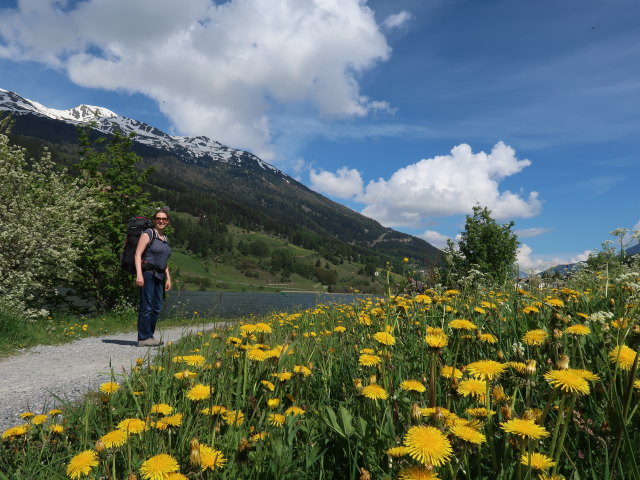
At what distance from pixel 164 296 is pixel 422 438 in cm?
804

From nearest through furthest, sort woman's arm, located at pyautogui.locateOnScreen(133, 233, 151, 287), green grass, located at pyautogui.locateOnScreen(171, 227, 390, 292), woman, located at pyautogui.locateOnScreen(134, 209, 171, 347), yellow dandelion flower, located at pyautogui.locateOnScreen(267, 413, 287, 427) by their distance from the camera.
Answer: yellow dandelion flower, located at pyautogui.locateOnScreen(267, 413, 287, 427) < woman's arm, located at pyautogui.locateOnScreen(133, 233, 151, 287) < woman, located at pyautogui.locateOnScreen(134, 209, 171, 347) < green grass, located at pyautogui.locateOnScreen(171, 227, 390, 292)

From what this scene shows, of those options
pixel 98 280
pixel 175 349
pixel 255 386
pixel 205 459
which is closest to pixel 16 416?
pixel 175 349

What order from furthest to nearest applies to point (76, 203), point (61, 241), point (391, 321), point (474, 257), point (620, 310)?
1. point (474, 257)
2. point (76, 203)
3. point (61, 241)
4. point (391, 321)
5. point (620, 310)

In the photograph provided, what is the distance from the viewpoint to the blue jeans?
7867 millimetres

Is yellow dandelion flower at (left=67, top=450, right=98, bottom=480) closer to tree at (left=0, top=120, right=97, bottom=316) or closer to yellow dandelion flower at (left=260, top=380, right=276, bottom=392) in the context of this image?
yellow dandelion flower at (left=260, top=380, right=276, bottom=392)

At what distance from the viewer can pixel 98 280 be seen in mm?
16625

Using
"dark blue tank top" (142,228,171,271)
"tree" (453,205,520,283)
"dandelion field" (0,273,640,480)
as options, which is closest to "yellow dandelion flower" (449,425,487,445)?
"dandelion field" (0,273,640,480)

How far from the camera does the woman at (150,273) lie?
782cm

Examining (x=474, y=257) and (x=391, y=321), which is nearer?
(x=391, y=321)

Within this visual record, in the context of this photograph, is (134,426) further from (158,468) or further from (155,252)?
(155,252)

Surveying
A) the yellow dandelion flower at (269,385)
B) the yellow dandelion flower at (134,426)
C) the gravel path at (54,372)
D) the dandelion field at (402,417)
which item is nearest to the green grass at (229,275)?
the gravel path at (54,372)

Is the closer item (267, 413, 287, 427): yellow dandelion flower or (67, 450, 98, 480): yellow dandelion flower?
(67, 450, 98, 480): yellow dandelion flower

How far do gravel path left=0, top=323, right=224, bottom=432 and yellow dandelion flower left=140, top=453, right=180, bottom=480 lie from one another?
4.57 feet

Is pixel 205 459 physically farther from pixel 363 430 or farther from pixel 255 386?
pixel 255 386
